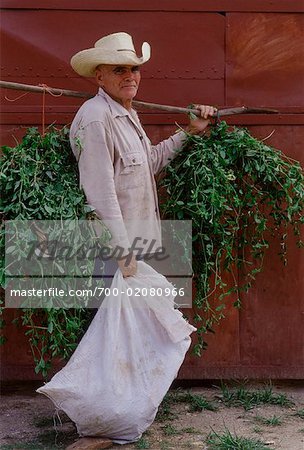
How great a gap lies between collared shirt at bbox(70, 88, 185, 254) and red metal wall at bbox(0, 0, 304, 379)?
66 cm

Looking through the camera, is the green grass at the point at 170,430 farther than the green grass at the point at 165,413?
No

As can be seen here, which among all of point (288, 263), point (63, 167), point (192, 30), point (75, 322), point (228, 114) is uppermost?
point (192, 30)

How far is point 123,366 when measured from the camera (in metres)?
4.20

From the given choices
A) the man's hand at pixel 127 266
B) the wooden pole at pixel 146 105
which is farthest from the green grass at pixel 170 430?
the wooden pole at pixel 146 105

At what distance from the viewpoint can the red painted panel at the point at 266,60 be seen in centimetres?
518

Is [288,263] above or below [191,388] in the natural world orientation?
above

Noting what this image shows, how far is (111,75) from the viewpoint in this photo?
452 centimetres

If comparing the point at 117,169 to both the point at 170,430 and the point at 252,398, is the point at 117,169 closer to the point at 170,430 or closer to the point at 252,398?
the point at 170,430

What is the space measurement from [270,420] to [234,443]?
1.83 ft

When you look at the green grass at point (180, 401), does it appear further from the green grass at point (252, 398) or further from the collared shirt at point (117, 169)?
the collared shirt at point (117, 169)

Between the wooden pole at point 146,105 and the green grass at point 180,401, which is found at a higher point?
the wooden pole at point 146,105

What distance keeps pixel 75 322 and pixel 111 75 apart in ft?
4.46

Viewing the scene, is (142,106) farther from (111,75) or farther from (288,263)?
(288,263)

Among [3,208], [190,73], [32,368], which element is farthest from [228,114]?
[32,368]
